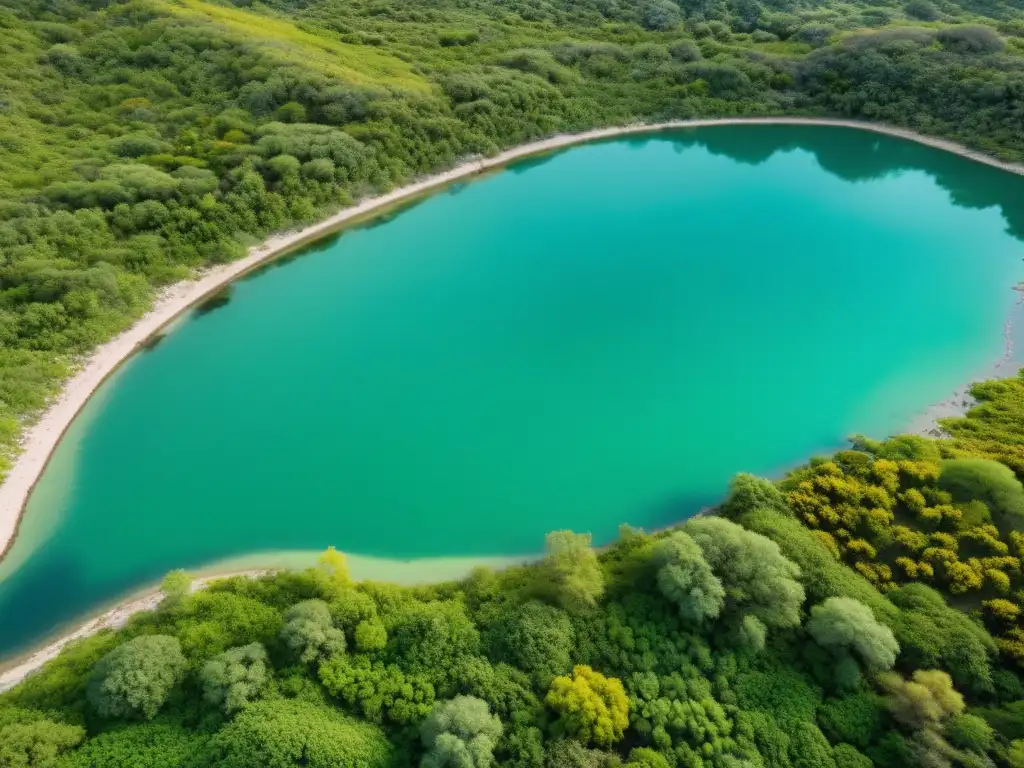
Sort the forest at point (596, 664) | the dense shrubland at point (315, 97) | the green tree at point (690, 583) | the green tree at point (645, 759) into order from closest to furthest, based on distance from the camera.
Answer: the green tree at point (645, 759) → the forest at point (596, 664) → the green tree at point (690, 583) → the dense shrubland at point (315, 97)

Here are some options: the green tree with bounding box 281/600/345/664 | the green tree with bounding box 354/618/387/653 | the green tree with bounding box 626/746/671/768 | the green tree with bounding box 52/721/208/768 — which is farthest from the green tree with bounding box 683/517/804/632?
the green tree with bounding box 52/721/208/768

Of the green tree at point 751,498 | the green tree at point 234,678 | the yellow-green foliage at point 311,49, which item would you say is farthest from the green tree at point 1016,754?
the yellow-green foliage at point 311,49

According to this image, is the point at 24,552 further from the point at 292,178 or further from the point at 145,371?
the point at 292,178

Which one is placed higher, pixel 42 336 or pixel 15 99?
pixel 15 99

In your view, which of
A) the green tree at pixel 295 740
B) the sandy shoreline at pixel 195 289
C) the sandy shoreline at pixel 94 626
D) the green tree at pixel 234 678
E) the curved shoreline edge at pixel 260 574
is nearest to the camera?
the green tree at pixel 295 740

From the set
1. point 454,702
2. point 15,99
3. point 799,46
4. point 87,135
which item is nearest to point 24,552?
point 454,702

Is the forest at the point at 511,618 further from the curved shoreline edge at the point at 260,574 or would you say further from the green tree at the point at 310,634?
the curved shoreline edge at the point at 260,574

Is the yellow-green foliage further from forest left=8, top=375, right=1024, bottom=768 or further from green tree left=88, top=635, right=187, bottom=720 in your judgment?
green tree left=88, top=635, right=187, bottom=720
